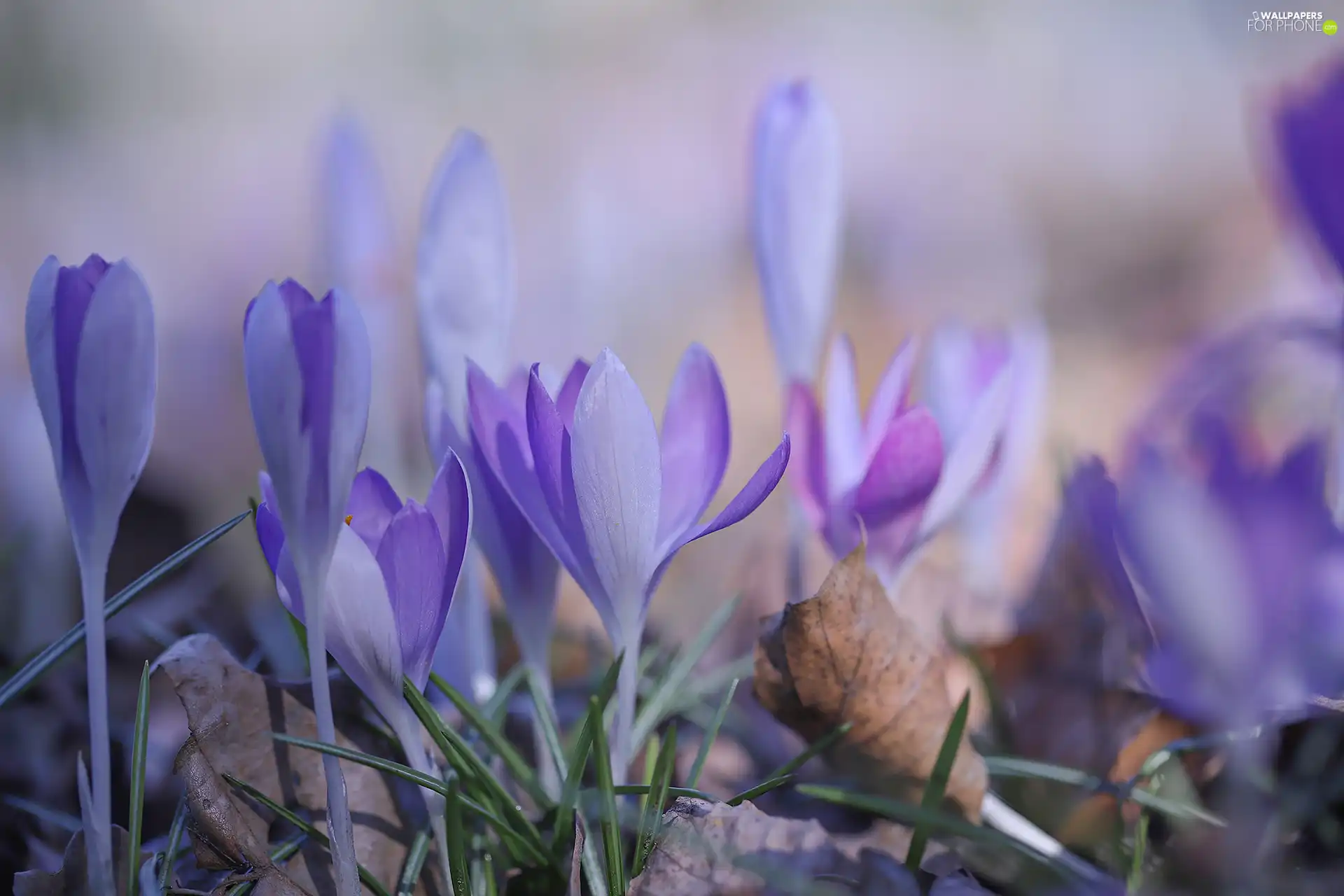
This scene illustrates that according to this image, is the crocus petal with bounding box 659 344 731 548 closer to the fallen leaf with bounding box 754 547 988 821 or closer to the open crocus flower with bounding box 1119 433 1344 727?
the fallen leaf with bounding box 754 547 988 821

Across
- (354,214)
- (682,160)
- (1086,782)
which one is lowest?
(1086,782)

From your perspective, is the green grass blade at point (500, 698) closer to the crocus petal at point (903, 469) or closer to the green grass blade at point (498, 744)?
the green grass blade at point (498, 744)

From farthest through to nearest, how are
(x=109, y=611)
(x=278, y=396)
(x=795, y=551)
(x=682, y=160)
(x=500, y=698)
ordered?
1. (x=682, y=160)
2. (x=795, y=551)
3. (x=500, y=698)
4. (x=109, y=611)
5. (x=278, y=396)

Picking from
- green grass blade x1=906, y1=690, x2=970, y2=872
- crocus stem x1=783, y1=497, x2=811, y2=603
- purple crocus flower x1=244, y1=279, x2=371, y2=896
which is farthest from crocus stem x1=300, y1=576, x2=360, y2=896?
crocus stem x1=783, y1=497, x2=811, y2=603

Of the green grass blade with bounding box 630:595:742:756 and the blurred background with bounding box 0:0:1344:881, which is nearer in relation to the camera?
the green grass blade with bounding box 630:595:742:756

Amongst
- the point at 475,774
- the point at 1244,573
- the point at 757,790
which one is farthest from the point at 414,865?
the point at 1244,573

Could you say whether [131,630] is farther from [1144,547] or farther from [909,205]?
[909,205]

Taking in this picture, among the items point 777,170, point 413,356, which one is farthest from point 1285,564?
point 413,356

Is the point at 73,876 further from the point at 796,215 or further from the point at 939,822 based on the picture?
the point at 796,215
